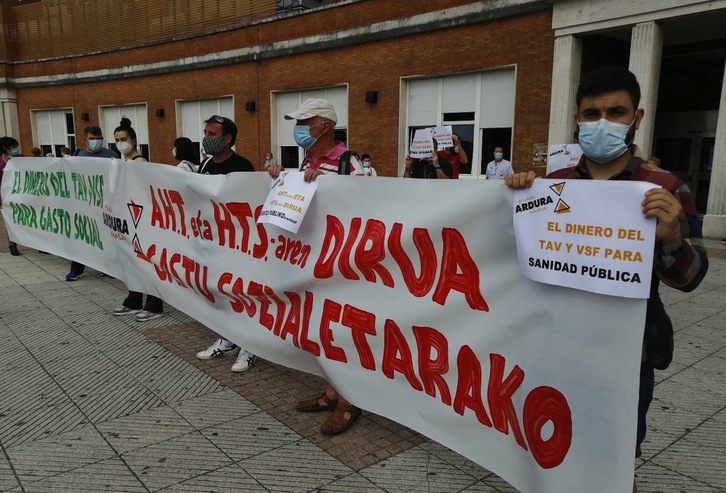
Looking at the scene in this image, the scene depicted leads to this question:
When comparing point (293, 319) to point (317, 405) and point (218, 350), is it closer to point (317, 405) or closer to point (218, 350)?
point (317, 405)

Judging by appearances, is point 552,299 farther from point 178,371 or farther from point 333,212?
point 178,371

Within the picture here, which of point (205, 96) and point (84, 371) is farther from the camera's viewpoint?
point (205, 96)

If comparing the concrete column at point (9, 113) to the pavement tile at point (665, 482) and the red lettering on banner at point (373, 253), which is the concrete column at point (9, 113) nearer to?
the red lettering on banner at point (373, 253)

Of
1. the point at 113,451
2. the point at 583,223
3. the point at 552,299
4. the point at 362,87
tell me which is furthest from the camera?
the point at 362,87

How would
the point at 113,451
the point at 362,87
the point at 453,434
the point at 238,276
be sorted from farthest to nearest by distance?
the point at 362,87 → the point at 238,276 → the point at 113,451 → the point at 453,434

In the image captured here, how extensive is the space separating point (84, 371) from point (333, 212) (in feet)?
8.06

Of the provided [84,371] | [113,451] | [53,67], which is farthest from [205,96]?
[113,451]

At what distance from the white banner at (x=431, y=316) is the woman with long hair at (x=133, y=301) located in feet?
3.51

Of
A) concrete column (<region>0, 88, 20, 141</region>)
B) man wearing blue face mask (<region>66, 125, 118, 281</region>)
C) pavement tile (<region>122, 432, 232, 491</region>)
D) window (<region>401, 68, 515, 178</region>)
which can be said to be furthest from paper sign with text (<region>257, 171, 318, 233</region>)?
concrete column (<region>0, 88, 20, 141</region>)

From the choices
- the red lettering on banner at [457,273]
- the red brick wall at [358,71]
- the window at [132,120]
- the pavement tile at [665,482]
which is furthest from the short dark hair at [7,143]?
the window at [132,120]

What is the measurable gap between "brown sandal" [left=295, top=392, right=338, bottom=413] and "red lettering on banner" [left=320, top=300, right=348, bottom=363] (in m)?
0.44

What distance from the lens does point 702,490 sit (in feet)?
8.63

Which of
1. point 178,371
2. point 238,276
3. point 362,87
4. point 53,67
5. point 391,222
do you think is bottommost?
point 178,371

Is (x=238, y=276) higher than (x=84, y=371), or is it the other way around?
(x=238, y=276)
